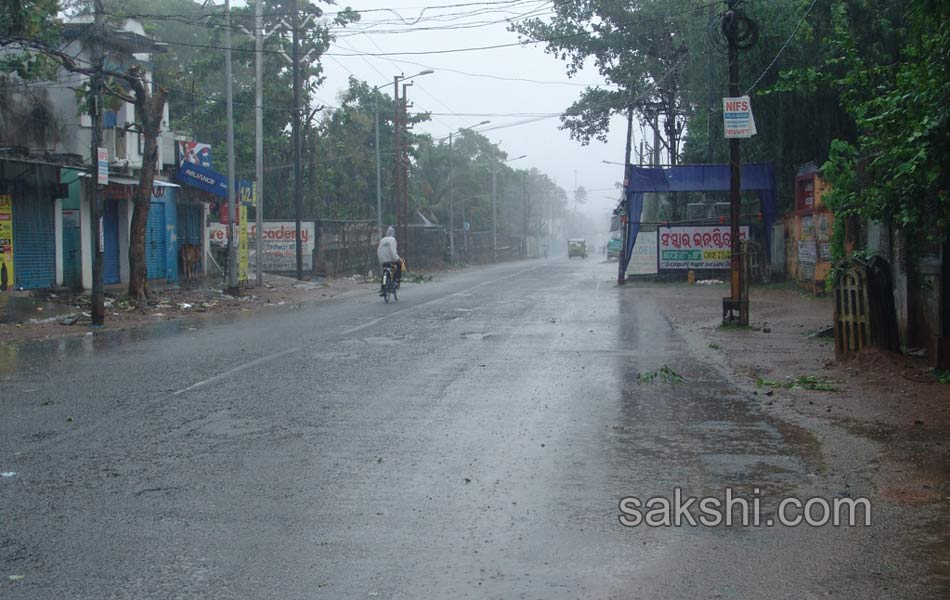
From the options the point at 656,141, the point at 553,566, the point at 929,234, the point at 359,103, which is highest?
the point at 359,103

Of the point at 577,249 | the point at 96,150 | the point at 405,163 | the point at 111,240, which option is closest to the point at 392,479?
the point at 96,150

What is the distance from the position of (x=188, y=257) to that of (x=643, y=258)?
17138mm

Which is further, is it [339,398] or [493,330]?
[493,330]

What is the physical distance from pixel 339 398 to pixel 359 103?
53.9 m

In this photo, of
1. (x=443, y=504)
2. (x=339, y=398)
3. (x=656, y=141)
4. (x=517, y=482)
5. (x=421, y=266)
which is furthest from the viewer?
(x=421, y=266)

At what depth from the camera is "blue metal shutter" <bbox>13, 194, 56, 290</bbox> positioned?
2452 centimetres

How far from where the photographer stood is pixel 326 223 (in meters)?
43.7

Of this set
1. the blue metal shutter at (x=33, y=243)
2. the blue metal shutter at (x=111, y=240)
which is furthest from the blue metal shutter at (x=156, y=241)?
the blue metal shutter at (x=33, y=243)

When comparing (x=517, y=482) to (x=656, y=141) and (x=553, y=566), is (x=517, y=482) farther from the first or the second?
(x=656, y=141)

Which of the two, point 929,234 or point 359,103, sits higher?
point 359,103

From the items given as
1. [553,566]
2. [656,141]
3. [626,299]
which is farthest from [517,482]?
[656,141]

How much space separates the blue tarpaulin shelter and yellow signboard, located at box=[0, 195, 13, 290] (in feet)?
67.5

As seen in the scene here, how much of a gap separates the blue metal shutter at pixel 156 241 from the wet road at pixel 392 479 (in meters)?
18.4

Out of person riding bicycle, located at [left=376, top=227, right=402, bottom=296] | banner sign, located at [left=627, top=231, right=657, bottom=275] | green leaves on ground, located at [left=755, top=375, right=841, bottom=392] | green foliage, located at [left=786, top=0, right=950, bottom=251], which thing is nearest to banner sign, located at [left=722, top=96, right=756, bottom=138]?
green foliage, located at [left=786, top=0, right=950, bottom=251]
